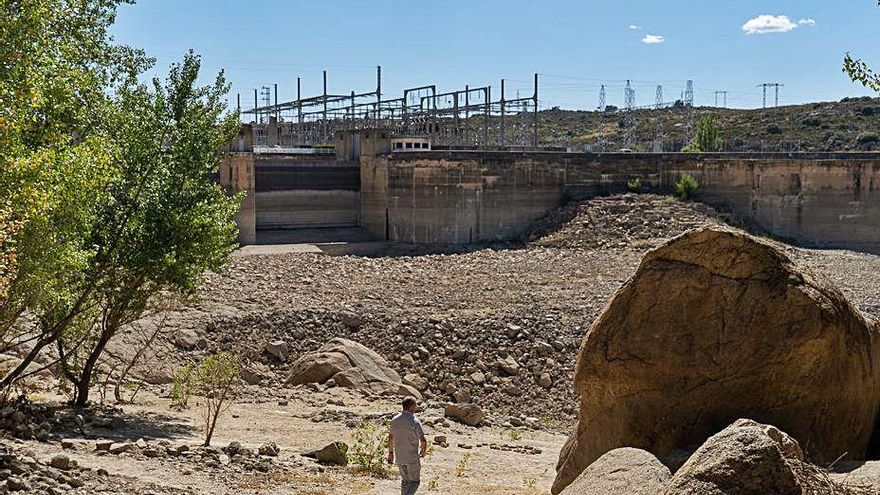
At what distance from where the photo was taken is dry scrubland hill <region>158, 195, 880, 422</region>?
23953mm

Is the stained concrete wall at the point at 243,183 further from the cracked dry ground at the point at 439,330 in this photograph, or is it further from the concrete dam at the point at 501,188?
the cracked dry ground at the point at 439,330

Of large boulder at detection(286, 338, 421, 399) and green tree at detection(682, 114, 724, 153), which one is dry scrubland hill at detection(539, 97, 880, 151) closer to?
green tree at detection(682, 114, 724, 153)

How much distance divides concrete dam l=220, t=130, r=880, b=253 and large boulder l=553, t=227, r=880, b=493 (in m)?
30.3

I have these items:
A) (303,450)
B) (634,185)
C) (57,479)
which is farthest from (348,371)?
(634,185)

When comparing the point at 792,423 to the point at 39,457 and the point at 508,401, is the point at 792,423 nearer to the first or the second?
the point at 39,457

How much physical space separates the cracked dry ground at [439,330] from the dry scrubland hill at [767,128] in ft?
117

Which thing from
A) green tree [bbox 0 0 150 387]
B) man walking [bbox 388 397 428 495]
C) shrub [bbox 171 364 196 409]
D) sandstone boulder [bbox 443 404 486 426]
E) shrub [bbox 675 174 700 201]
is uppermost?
green tree [bbox 0 0 150 387]

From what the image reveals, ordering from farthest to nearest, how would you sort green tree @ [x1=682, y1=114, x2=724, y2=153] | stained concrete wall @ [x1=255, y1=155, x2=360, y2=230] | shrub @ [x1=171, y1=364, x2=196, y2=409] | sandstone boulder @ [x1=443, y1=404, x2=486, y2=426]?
green tree @ [x1=682, y1=114, x2=724, y2=153]
stained concrete wall @ [x1=255, y1=155, x2=360, y2=230]
sandstone boulder @ [x1=443, y1=404, x2=486, y2=426]
shrub @ [x1=171, y1=364, x2=196, y2=409]

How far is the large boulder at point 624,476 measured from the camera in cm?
786

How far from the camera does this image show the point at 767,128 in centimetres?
8700

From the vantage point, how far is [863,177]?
149ft

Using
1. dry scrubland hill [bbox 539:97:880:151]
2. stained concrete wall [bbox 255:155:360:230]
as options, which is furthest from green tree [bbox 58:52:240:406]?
dry scrubland hill [bbox 539:97:880:151]

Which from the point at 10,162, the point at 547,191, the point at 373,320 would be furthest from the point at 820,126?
the point at 10,162

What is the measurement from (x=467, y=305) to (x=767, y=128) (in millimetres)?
62899
